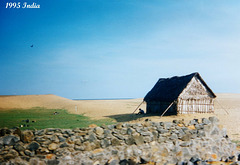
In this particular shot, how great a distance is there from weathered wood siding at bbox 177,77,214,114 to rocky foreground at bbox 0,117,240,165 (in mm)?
13575

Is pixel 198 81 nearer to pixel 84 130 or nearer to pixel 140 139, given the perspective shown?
pixel 140 139

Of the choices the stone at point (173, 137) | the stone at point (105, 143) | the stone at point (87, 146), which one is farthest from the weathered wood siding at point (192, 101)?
the stone at point (87, 146)

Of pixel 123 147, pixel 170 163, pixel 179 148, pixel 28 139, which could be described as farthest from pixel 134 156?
pixel 28 139

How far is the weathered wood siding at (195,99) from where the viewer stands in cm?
2275

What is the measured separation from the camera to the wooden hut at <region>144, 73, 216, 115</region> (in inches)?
895

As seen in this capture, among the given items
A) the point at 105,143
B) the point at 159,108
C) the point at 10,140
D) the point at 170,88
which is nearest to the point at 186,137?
the point at 105,143

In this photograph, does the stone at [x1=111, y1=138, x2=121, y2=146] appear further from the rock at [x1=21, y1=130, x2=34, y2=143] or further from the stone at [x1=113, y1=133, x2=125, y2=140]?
the rock at [x1=21, y1=130, x2=34, y2=143]

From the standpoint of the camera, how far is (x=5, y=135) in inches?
243

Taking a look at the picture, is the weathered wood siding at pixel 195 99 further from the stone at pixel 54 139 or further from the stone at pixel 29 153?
the stone at pixel 29 153

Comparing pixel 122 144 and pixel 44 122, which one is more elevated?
pixel 44 122

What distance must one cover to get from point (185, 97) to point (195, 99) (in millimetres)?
1807

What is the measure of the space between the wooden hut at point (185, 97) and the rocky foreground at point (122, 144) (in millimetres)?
12892

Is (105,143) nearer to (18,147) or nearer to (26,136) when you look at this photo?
(26,136)

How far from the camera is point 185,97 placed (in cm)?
2280
